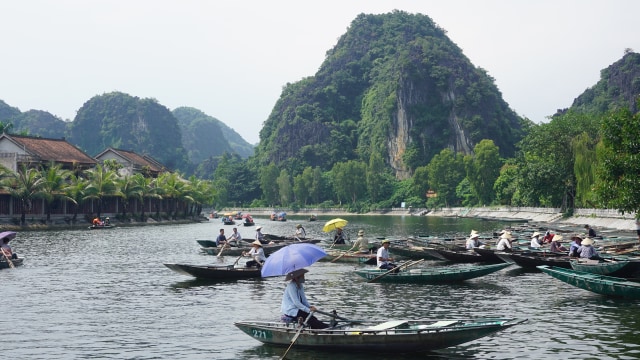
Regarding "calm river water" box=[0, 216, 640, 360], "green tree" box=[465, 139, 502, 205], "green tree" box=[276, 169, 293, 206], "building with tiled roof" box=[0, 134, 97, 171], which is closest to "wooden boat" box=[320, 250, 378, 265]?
"calm river water" box=[0, 216, 640, 360]

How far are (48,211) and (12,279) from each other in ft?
165

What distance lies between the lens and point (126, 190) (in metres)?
94.8

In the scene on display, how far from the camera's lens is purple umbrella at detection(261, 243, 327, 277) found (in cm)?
1922

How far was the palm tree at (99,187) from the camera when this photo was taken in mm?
86688

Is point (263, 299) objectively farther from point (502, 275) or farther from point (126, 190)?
point (126, 190)

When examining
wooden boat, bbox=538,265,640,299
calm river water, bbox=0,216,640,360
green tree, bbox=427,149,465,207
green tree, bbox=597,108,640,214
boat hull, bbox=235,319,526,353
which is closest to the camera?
boat hull, bbox=235,319,526,353

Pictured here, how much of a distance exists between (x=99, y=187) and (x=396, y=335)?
7683 cm

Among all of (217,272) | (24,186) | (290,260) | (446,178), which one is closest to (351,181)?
(446,178)

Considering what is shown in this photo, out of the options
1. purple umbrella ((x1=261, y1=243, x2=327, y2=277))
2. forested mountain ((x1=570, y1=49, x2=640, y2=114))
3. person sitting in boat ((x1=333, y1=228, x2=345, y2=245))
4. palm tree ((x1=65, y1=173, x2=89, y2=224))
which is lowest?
person sitting in boat ((x1=333, y1=228, x2=345, y2=245))

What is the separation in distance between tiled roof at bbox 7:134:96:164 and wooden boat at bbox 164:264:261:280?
216ft

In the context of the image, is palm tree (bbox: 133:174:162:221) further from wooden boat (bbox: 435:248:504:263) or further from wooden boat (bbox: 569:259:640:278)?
wooden boat (bbox: 569:259:640:278)

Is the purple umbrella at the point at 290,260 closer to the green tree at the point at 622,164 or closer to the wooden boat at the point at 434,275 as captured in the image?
the wooden boat at the point at 434,275

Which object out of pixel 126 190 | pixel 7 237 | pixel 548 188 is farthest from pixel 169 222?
pixel 7 237

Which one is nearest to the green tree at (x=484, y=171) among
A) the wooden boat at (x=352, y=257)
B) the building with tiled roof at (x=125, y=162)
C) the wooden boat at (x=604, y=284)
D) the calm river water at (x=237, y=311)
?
the building with tiled roof at (x=125, y=162)
